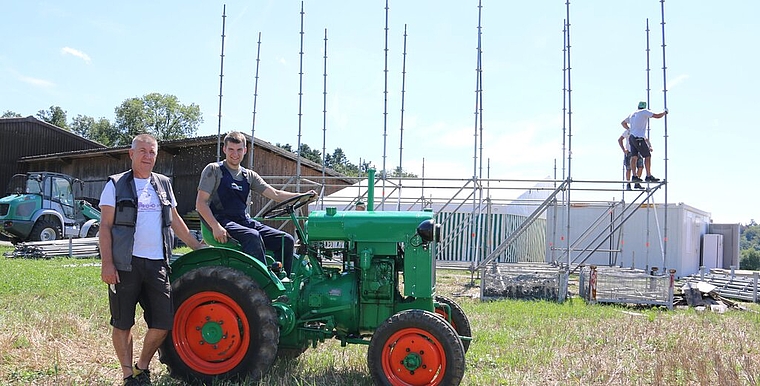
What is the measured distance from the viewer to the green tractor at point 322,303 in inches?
165

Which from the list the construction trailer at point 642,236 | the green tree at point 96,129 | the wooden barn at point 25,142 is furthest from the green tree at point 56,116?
the construction trailer at point 642,236

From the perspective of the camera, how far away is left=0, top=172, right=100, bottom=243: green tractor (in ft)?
61.0

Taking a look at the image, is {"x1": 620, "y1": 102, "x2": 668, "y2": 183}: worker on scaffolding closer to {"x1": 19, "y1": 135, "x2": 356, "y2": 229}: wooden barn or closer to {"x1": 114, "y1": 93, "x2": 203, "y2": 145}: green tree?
{"x1": 19, "y1": 135, "x2": 356, "y2": 229}: wooden barn

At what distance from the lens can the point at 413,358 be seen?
4164 millimetres

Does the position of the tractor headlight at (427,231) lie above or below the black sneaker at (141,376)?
above

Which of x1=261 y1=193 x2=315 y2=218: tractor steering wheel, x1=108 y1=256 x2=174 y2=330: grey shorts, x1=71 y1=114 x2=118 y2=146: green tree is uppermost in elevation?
x1=71 y1=114 x2=118 y2=146: green tree

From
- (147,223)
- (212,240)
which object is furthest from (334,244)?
(147,223)

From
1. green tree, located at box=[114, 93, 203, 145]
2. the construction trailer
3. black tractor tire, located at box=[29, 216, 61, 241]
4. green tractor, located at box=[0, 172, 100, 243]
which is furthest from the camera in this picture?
green tree, located at box=[114, 93, 203, 145]

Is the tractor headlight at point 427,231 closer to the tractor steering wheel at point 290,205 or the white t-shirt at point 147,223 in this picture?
the tractor steering wheel at point 290,205

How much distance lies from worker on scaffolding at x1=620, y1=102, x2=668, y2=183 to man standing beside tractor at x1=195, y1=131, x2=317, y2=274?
783 cm

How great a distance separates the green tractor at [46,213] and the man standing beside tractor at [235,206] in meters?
16.1

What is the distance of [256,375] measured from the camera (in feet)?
14.3

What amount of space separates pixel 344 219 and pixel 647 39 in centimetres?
960

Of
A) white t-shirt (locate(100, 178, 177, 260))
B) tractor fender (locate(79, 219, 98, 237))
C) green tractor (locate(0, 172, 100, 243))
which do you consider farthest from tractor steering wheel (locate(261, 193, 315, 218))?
tractor fender (locate(79, 219, 98, 237))
